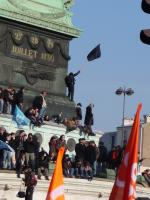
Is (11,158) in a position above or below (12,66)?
below

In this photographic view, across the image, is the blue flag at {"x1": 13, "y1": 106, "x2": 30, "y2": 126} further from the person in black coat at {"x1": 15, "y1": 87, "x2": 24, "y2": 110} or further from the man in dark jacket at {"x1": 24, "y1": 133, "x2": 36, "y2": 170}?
the man in dark jacket at {"x1": 24, "y1": 133, "x2": 36, "y2": 170}

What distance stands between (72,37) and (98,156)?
6640mm

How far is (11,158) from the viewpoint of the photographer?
2725 centimetres

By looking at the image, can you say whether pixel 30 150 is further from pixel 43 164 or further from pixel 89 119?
pixel 89 119

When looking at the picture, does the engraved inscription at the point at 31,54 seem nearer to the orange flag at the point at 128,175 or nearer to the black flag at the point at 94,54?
the black flag at the point at 94,54

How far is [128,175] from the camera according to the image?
1152cm

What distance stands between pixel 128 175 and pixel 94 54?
2445cm

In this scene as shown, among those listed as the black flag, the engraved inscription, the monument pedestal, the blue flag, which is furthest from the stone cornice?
the blue flag

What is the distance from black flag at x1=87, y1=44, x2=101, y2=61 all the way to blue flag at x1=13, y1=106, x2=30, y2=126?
574cm

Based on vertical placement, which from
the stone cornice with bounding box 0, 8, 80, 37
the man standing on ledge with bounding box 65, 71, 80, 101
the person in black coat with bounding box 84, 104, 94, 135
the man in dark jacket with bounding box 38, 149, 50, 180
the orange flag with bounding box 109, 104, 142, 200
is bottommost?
the orange flag with bounding box 109, 104, 142, 200

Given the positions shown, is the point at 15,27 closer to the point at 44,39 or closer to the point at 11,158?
the point at 44,39

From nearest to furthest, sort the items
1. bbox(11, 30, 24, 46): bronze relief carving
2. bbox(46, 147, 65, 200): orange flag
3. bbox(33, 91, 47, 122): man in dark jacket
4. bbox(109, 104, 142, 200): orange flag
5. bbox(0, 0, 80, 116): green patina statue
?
bbox(109, 104, 142, 200): orange flag, bbox(46, 147, 65, 200): orange flag, bbox(33, 91, 47, 122): man in dark jacket, bbox(0, 0, 80, 116): green patina statue, bbox(11, 30, 24, 46): bronze relief carving

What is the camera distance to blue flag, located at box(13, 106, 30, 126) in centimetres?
3066

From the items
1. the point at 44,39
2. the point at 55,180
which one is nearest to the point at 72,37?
the point at 44,39
